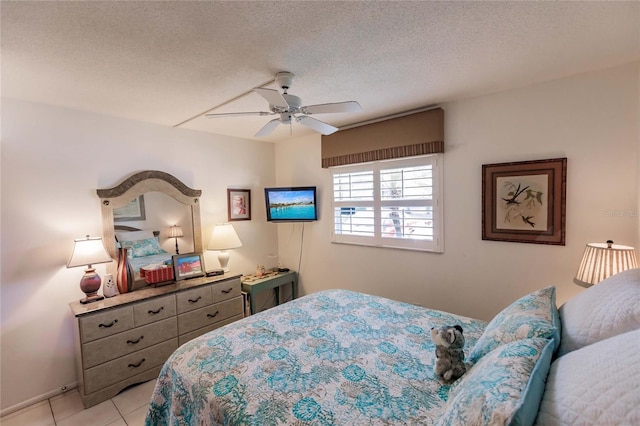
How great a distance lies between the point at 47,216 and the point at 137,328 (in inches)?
47.7

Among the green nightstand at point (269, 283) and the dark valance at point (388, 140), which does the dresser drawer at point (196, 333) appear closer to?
the green nightstand at point (269, 283)

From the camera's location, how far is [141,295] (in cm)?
260

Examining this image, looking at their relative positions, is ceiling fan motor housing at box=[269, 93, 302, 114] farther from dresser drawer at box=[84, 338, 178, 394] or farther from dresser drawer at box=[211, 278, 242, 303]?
dresser drawer at box=[84, 338, 178, 394]

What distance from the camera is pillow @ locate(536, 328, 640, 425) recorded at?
2.06ft

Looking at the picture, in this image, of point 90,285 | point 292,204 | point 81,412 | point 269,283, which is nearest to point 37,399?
point 81,412

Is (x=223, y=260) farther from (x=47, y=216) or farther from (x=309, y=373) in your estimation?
(x=309, y=373)

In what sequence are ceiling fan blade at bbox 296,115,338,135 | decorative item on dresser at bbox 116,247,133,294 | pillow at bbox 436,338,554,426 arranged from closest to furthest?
pillow at bbox 436,338,554,426, ceiling fan blade at bbox 296,115,338,135, decorative item on dresser at bbox 116,247,133,294

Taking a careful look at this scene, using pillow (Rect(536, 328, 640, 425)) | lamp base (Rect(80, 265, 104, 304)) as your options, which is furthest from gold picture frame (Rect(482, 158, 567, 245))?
lamp base (Rect(80, 265, 104, 304))

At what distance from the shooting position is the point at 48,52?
1.63m

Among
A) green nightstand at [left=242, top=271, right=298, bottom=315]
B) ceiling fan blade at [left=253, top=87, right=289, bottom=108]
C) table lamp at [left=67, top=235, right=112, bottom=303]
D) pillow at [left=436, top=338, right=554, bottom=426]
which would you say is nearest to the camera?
pillow at [left=436, top=338, right=554, bottom=426]


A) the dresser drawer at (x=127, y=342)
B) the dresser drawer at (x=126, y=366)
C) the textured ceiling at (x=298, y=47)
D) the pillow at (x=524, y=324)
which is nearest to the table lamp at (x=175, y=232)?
the dresser drawer at (x=127, y=342)

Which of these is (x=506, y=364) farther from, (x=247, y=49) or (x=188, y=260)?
(x=188, y=260)

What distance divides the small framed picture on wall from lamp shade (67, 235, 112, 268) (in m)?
1.46

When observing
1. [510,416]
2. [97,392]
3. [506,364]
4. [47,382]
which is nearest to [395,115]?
[506,364]
